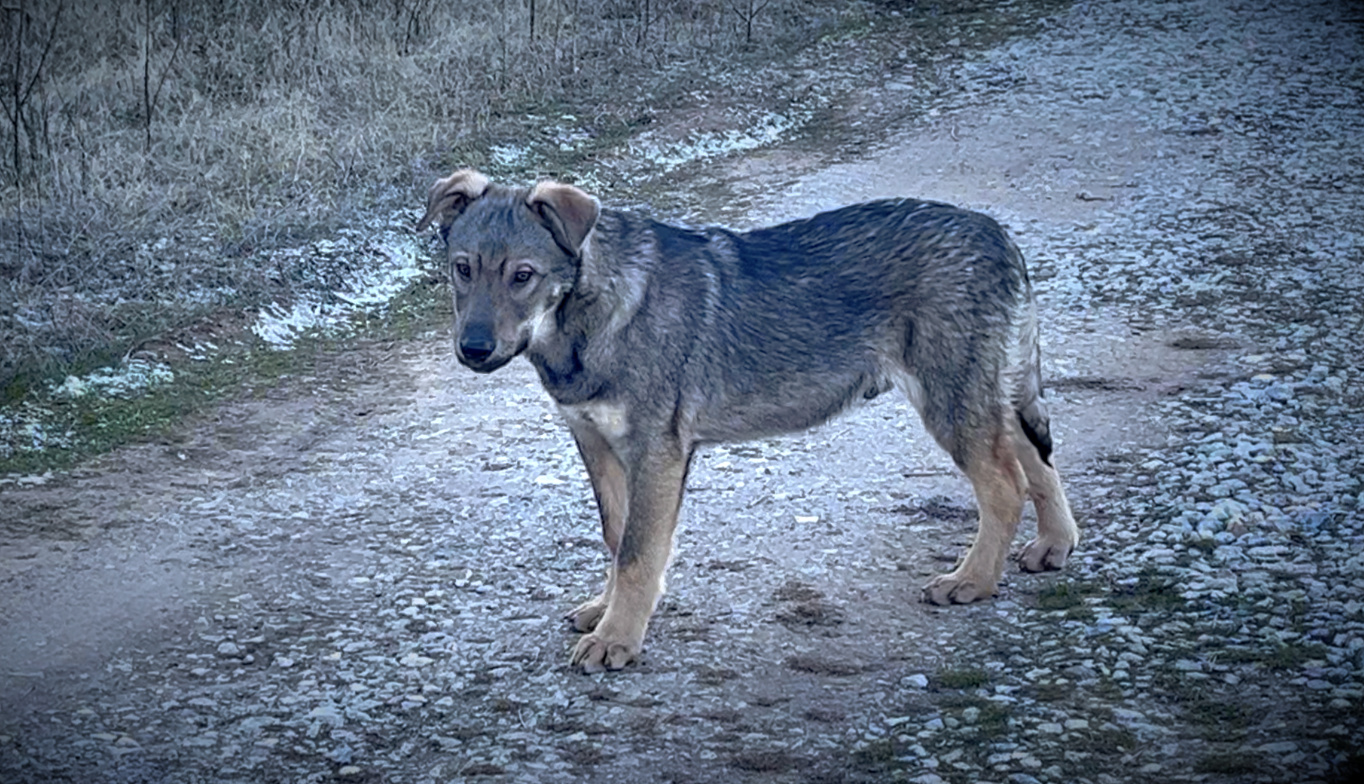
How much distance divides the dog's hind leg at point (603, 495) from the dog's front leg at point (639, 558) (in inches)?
8.8

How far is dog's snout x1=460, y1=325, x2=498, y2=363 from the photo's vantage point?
4672mm

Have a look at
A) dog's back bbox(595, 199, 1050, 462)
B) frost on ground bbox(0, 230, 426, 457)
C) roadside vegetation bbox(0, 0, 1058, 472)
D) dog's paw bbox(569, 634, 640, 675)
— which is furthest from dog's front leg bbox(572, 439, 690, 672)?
frost on ground bbox(0, 230, 426, 457)

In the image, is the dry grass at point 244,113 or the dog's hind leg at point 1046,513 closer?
the dog's hind leg at point 1046,513

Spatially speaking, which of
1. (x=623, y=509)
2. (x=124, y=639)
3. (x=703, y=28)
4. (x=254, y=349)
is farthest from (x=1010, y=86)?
(x=124, y=639)

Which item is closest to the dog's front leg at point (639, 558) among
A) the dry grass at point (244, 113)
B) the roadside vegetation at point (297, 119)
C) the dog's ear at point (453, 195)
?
the dog's ear at point (453, 195)

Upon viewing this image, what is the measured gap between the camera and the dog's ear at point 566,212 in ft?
16.0

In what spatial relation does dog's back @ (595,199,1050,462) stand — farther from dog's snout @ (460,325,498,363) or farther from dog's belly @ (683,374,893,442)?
dog's snout @ (460,325,498,363)

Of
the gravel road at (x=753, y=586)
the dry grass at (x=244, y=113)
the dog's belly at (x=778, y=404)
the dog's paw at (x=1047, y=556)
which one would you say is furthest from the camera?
the dry grass at (x=244, y=113)

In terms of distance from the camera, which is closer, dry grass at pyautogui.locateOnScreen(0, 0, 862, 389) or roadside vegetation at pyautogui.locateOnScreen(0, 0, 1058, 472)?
roadside vegetation at pyautogui.locateOnScreen(0, 0, 1058, 472)

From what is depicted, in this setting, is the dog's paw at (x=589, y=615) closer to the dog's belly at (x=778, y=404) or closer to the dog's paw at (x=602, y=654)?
the dog's paw at (x=602, y=654)

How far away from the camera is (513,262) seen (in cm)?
481

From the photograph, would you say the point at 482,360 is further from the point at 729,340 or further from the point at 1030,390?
the point at 1030,390

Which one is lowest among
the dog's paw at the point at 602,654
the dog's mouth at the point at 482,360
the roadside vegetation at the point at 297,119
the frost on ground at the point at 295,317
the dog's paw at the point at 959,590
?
A: the frost on ground at the point at 295,317

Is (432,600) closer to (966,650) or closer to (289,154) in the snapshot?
(966,650)
